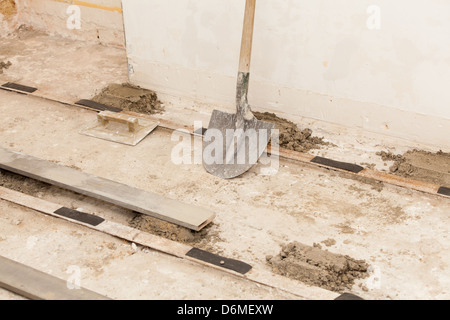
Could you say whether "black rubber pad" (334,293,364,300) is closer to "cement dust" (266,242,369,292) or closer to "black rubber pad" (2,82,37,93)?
"cement dust" (266,242,369,292)

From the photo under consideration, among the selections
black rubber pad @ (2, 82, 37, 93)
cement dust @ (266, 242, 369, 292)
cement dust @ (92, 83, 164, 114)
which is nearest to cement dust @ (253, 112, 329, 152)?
cement dust @ (92, 83, 164, 114)

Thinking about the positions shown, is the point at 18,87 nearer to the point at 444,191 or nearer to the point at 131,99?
the point at 131,99

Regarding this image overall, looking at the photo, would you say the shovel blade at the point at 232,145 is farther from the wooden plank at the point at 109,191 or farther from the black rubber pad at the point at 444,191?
the black rubber pad at the point at 444,191

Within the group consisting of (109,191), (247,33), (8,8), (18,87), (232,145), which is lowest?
(109,191)

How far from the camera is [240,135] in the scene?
4.74 meters

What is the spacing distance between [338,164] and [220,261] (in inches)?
63.0

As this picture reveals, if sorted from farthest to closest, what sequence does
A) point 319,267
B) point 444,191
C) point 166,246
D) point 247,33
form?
point 247,33 < point 444,191 < point 166,246 < point 319,267

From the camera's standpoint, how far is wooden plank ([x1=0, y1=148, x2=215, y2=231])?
12.8ft

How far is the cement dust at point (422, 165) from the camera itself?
453 cm

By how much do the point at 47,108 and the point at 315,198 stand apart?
2.87 metres

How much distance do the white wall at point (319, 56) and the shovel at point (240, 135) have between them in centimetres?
53

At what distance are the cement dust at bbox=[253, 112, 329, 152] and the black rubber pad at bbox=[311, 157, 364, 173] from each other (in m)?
0.23
